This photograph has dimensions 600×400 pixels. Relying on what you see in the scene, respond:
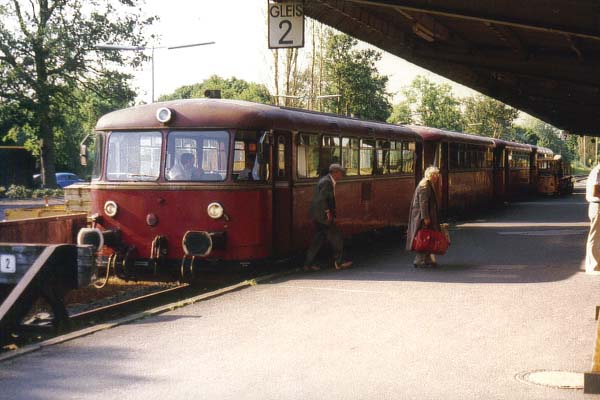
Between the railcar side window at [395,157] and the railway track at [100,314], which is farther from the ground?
the railcar side window at [395,157]

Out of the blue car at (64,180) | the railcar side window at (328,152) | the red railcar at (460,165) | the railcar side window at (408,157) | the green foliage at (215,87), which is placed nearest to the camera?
the railcar side window at (328,152)

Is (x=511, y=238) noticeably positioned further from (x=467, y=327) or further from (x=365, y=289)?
(x=467, y=327)

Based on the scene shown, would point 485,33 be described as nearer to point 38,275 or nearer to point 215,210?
point 215,210

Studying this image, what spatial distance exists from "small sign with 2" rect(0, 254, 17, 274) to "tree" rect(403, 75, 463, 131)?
8288 cm

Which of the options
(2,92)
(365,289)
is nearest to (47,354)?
(365,289)

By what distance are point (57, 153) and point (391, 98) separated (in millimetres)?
27297

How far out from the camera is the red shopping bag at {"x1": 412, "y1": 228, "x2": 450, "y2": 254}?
45.1 ft

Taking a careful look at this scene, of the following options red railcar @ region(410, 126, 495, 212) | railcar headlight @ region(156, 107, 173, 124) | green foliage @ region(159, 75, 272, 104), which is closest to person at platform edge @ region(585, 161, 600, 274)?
railcar headlight @ region(156, 107, 173, 124)

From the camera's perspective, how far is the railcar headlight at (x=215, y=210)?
12315mm

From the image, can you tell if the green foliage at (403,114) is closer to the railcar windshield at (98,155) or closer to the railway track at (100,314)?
the railcar windshield at (98,155)

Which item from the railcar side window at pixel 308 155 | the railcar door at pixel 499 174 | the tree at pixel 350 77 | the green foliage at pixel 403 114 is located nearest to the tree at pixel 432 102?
the green foliage at pixel 403 114

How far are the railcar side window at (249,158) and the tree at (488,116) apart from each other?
68446mm

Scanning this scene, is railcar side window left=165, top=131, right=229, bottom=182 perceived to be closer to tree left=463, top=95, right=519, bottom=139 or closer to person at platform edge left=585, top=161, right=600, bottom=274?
person at platform edge left=585, top=161, right=600, bottom=274

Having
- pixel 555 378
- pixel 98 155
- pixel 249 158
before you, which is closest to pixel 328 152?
pixel 249 158
